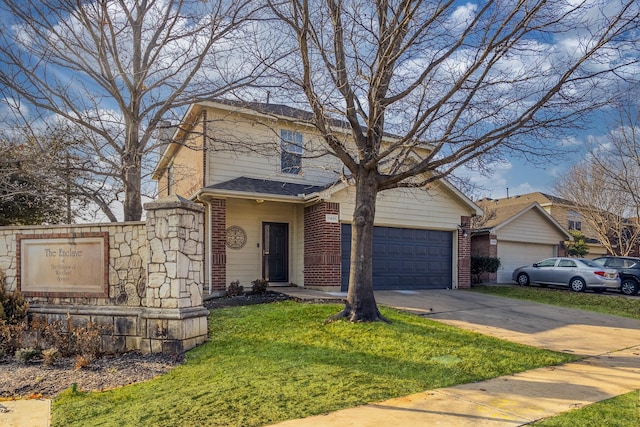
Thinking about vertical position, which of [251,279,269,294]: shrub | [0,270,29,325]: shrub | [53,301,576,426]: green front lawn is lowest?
[53,301,576,426]: green front lawn

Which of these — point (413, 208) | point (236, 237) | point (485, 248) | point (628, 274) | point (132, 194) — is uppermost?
point (132, 194)

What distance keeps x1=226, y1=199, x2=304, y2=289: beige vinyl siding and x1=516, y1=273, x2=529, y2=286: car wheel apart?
10.9 metres

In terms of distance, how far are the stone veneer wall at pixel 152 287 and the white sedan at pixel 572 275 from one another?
1550cm

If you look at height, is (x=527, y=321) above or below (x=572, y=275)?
below

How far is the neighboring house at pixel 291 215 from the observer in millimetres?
13359

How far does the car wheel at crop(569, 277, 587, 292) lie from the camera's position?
56.3 ft

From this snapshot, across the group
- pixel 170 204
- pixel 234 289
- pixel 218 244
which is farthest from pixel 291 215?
pixel 170 204

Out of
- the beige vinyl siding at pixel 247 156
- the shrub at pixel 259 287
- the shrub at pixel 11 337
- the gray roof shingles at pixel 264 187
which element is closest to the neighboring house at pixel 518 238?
the beige vinyl siding at pixel 247 156

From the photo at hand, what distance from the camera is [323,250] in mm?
13531

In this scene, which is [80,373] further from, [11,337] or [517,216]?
[517,216]

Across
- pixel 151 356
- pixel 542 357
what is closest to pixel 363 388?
pixel 542 357

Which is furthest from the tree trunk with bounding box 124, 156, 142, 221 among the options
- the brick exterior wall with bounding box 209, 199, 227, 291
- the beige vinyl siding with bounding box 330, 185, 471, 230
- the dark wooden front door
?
the beige vinyl siding with bounding box 330, 185, 471, 230

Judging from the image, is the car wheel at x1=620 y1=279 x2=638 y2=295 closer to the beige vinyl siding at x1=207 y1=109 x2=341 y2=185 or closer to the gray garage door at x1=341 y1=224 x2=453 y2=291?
the gray garage door at x1=341 y1=224 x2=453 y2=291

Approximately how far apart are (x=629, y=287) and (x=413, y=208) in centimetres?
938
